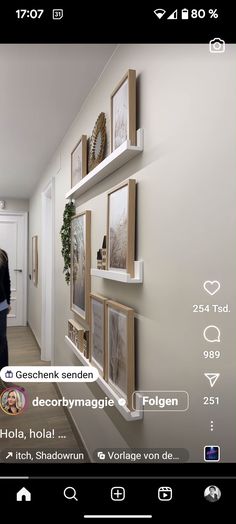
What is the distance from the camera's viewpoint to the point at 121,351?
0.68 metres

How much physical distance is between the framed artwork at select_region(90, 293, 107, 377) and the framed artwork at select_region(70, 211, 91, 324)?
2.6 inches

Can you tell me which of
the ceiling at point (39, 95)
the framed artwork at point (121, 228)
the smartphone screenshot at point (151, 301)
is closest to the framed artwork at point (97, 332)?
the smartphone screenshot at point (151, 301)

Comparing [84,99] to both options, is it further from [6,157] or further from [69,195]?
[6,157]

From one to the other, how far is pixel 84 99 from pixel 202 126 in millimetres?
834

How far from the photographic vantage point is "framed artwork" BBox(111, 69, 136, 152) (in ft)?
2.14

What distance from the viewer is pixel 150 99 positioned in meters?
0.60

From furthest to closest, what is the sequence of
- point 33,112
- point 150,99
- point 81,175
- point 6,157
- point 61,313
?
point 6,157 < point 61,313 < point 33,112 < point 81,175 < point 150,99

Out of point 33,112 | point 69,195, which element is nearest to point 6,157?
point 33,112

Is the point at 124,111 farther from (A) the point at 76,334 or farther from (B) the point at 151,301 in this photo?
(A) the point at 76,334
